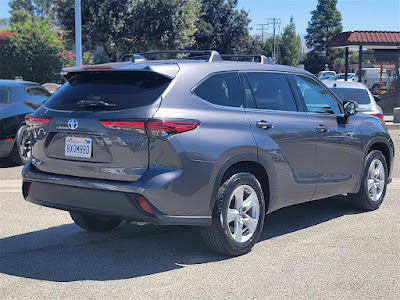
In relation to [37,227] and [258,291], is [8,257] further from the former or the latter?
[258,291]

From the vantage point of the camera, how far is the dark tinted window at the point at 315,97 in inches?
244

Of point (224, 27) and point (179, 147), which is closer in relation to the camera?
point (179, 147)

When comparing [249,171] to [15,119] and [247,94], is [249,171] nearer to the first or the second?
[247,94]

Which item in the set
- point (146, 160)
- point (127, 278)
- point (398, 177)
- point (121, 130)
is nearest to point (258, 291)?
point (127, 278)

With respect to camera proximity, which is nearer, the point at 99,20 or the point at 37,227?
the point at 37,227

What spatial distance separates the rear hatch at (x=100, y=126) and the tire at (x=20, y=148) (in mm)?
5736

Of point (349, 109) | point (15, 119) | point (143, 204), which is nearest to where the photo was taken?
point (143, 204)

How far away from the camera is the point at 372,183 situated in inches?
282

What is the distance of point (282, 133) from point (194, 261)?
1.52 metres

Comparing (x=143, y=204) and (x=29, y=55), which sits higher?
(x=29, y=55)

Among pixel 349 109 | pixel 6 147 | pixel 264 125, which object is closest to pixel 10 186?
pixel 6 147

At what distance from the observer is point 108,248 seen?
216 inches

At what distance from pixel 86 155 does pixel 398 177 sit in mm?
6743

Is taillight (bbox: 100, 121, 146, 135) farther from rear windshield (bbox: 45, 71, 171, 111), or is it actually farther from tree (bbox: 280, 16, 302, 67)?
tree (bbox: 280, 16, 302, 67)
